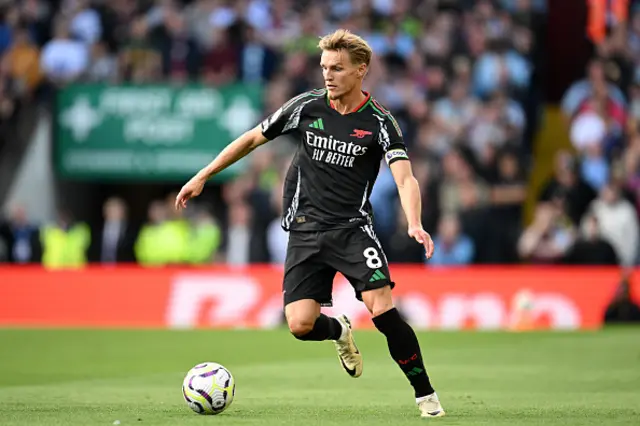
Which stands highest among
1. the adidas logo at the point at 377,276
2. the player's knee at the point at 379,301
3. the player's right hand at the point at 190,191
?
the player's right hand at the point at 190,191

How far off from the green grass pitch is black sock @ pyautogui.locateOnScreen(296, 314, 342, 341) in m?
0.48

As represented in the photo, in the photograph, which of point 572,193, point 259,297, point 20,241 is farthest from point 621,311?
point 20,241

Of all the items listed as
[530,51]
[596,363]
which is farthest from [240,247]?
[596,363]

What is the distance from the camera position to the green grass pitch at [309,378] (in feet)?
27.0

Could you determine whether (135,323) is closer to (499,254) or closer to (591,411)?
(499,254)

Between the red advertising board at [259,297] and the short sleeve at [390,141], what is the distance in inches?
384

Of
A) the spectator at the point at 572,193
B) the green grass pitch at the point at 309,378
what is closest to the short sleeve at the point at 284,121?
the green grass pitch at the point at 309,378

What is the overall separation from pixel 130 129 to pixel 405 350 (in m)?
14.6

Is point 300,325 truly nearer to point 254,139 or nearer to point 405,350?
point 405,350

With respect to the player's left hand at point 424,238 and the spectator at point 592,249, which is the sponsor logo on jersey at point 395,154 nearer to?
the player's left hand at point 424,238

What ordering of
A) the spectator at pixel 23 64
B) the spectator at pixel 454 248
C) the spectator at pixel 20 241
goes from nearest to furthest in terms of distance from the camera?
the spectator at pixel 454 248, the spectator at pixel 20 241, the spectator at pixel 23 64

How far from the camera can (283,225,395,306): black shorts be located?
830 centimetres

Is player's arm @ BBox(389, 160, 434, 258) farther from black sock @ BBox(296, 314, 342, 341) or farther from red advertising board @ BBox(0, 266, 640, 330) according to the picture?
red advertising board @ BBox(0, 266, 640, 330)

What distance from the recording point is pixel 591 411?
28.0 ft
